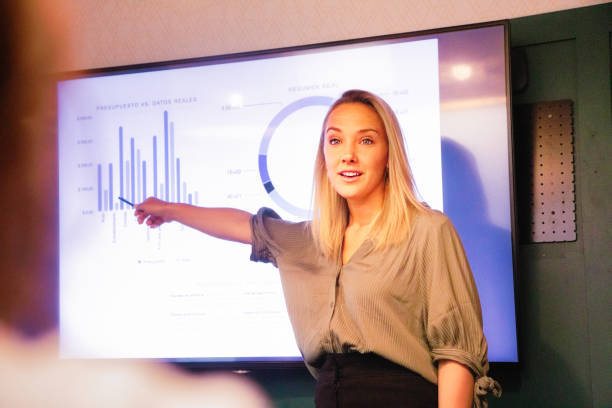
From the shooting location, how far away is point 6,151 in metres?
2.85

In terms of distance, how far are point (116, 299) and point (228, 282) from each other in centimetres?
44

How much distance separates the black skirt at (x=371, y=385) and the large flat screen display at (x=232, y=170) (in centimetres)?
73

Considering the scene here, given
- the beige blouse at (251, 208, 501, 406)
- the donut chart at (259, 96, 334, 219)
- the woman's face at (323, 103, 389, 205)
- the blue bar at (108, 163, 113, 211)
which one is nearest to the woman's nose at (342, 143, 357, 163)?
the woman's face at (323, 103, 389, 205)

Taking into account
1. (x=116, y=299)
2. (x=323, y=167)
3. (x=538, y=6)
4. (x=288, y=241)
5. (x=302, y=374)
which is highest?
(x=538, y=6)

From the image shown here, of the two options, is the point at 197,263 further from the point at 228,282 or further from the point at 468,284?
the point at 468,284

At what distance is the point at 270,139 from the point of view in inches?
96.8

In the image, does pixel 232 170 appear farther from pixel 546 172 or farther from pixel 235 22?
pixel 546 172

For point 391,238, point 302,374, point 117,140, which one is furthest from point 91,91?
point 391,238

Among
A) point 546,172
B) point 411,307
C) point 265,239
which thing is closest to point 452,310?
point 411,307

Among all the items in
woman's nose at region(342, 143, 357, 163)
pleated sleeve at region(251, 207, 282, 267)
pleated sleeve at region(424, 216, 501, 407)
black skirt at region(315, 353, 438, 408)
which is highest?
woman's nose at region(342, 143, 357, 163)

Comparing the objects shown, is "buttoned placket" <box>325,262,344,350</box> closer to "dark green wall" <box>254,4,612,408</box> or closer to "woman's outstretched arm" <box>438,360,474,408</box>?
"woman's outstretched arm" <box>438,360,474,408</box>

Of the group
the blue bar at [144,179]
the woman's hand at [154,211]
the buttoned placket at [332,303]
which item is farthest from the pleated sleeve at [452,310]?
the blue bar at [144,179]

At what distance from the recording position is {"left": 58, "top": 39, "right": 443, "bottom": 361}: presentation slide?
93.1 inches

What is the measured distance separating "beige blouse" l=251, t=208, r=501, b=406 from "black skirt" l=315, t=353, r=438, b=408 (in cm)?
3
